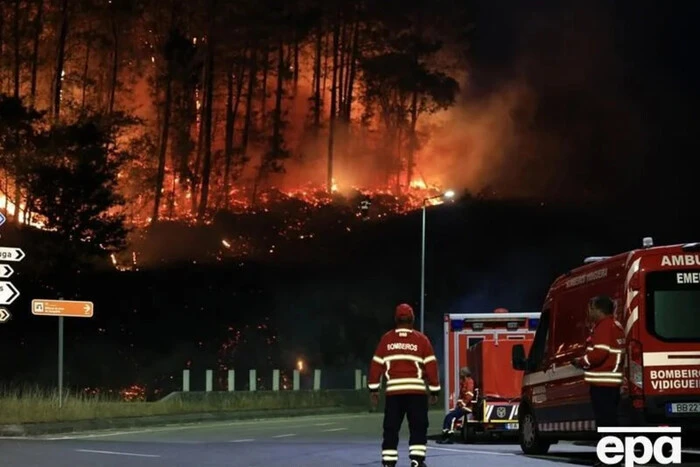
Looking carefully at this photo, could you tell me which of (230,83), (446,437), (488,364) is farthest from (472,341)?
(230,83)

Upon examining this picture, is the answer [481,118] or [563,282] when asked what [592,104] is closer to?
[481,118]

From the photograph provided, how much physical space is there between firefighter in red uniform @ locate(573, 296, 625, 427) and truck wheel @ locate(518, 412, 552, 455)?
3.17 m

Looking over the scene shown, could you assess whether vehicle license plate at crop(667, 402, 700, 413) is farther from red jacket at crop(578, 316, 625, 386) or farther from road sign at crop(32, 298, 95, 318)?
road sign at crop(32, 298, 95, 318)

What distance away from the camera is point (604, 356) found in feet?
40.1

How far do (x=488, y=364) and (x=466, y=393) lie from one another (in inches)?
39.5

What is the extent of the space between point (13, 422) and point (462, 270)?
159 ft

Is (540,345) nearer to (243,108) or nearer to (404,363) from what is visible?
(404,363)

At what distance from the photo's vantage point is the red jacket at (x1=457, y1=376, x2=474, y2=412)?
843 inches

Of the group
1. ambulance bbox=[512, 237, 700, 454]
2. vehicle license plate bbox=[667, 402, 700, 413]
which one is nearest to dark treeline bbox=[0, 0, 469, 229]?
ambulance bbox=[512, 237, 700, 454]

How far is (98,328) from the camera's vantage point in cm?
4938

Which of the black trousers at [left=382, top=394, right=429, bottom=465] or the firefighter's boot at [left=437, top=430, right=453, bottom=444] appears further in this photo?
the firefighter's boot at [left=437, top=430, right=453, bottom=444]

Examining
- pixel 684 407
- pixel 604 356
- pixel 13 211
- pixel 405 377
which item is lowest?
pixel 684 407

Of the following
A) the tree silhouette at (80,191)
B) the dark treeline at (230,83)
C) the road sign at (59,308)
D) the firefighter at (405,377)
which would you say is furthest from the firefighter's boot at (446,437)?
the dark treeline at (230,83)

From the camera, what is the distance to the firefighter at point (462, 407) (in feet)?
69.7
